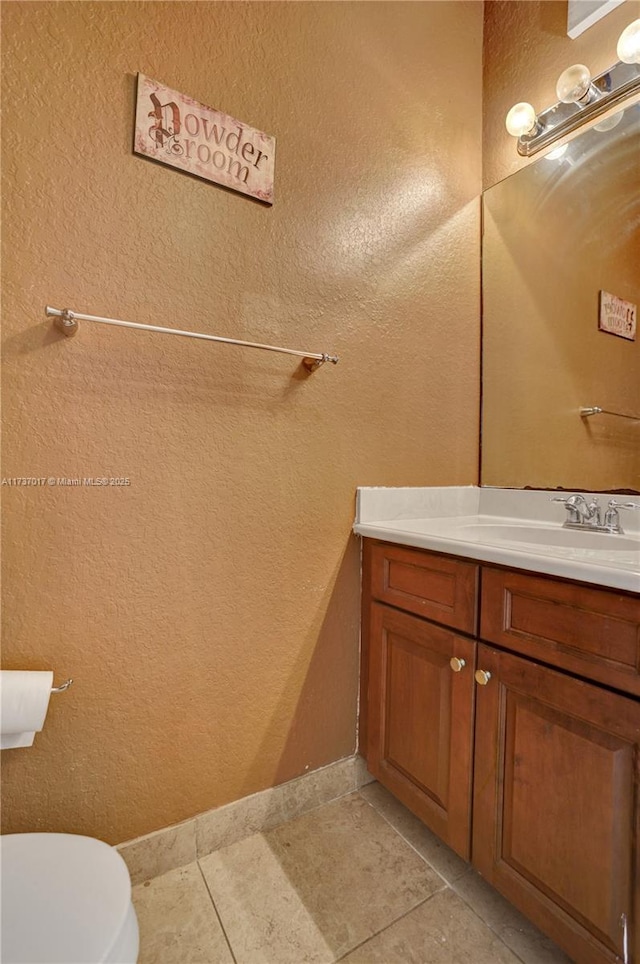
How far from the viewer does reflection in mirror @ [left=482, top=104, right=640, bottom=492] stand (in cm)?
122

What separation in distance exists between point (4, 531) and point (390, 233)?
4.33 ft

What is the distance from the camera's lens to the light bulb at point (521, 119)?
1354 mm

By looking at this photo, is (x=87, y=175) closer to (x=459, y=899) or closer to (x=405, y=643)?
(x=405, y=643)

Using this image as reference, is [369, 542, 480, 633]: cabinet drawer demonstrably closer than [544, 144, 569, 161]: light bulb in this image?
Yes

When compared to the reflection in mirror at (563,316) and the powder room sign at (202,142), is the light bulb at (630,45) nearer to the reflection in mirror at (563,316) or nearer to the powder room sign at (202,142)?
the reflection in mirror at (563,316)

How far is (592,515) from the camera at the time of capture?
1233 mm

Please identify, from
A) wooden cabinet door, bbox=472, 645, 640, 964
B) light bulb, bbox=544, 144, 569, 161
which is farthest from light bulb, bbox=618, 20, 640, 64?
wooden cabinet door, bbox=472, 645, 640, 964

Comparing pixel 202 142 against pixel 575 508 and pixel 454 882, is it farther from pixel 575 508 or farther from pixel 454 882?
pixel 454 882

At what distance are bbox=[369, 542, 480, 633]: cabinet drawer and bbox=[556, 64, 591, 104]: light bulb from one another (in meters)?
1.35

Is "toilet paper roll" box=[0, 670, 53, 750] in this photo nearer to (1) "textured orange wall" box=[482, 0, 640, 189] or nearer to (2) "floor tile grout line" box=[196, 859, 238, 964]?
(2) "floor tile grout line" box=[196, 859, 238, 964]

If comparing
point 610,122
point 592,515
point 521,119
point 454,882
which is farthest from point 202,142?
point 454,882

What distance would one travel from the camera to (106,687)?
0.98 meters

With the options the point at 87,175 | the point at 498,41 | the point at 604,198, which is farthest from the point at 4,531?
the point at 498,41

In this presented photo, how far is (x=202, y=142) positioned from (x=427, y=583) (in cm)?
120
